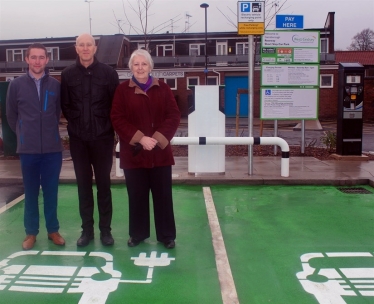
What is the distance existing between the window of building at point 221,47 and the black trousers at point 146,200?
3499 centimetres

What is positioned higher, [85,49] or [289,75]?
[85,49]

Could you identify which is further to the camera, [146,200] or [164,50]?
[164,50]

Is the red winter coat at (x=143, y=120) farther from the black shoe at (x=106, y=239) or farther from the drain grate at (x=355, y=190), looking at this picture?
the drain grate at (x=355, y=190)

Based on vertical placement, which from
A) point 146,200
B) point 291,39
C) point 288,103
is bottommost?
point 146,200

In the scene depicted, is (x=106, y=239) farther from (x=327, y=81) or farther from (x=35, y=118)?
(x=327, y=81)

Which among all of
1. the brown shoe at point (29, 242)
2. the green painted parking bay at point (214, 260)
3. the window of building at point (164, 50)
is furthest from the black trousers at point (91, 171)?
the window of building at point (164, 50)

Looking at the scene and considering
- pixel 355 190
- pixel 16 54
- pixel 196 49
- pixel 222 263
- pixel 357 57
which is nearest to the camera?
pixel 222 263

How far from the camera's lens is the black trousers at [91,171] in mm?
4812

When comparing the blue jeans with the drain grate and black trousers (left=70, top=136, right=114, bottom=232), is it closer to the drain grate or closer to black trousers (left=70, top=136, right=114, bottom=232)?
black trousers (left=70, top=136, right=114, bottom=232)

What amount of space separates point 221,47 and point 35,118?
116 ft

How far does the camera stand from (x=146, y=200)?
493 centimetres

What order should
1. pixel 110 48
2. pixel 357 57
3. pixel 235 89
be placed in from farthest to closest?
pixel 110 48 → pixel 357 57 → pixel 235 89

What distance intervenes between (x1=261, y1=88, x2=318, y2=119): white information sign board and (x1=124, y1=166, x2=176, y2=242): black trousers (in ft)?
19.5

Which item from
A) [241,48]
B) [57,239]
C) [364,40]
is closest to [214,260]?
[57,239]
